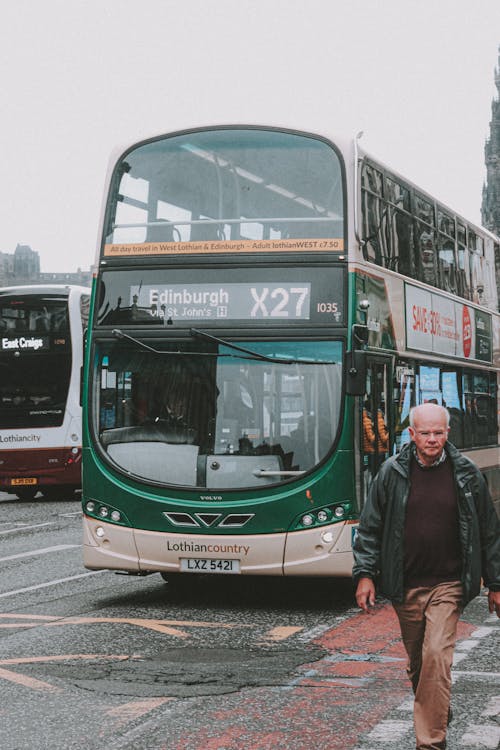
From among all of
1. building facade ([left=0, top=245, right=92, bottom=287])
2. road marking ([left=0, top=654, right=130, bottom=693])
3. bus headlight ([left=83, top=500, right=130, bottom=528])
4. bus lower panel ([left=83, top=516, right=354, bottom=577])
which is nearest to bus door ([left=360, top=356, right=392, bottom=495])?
bus lower panel ([left=83, top=516, right=354, bottom=577])

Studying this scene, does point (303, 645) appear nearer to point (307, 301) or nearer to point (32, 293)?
point (307, 301)

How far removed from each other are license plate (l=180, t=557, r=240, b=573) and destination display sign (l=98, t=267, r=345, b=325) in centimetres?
196

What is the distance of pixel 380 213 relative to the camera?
1130cm

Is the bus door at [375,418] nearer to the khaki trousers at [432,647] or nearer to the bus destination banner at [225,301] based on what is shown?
the bus destination banner at [225,301]

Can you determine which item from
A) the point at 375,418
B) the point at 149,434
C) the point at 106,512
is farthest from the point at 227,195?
the point at 106,512

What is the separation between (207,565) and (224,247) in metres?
2.67

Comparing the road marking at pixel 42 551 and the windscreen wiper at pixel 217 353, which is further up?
the windscreen wiper at pixel 217 353

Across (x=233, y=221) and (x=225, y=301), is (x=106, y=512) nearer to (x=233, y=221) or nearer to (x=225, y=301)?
(x=225, y=301)

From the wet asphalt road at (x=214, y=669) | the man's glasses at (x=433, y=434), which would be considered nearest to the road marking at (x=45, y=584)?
the wet asphalt road at (x=214, y=669)

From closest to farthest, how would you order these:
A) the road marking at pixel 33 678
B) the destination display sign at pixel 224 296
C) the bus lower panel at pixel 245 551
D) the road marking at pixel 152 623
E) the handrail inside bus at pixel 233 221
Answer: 1. the road marking at pixel 33 678
2. the road marking at pixel 152 623
3. the bus lower panel at pixel 245 551
4. the destination display sign at pixel 224 296
5. the handrail inside bus at pixel 233 221

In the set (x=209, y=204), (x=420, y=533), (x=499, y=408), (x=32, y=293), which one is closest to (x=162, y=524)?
(x=209, y=204)

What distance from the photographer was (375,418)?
10.8 metres

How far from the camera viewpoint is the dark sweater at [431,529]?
17.1 feet

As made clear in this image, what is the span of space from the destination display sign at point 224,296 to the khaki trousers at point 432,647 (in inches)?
201
